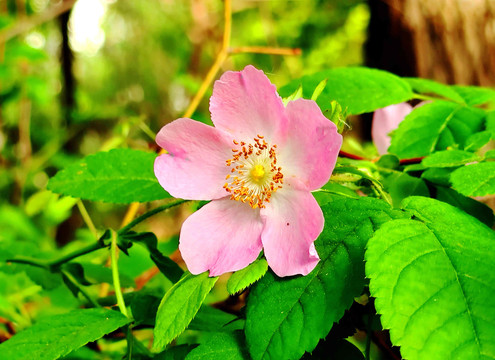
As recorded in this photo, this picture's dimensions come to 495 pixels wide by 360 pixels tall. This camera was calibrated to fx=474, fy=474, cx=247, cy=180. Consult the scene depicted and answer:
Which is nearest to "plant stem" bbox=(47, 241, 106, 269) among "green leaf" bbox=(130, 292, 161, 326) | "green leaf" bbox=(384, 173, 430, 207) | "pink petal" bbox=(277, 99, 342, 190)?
"green leaf" bbox=(130, 292, 161, 326)

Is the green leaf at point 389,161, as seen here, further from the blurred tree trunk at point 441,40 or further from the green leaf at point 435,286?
the blurred tree trunk at point 441,40

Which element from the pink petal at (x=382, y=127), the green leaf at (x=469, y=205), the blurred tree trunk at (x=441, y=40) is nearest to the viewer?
the green leaf at (x=469, y=205)

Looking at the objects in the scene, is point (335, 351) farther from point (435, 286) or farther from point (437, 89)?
point (437, 89)

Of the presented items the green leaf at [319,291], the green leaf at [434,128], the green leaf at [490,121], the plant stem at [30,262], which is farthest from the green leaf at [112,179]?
the green leaf at [490,121]

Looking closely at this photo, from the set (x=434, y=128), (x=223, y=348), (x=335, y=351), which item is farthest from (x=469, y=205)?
(x=223, y=348)

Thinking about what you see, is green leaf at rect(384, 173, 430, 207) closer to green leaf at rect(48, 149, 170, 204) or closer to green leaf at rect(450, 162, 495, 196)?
green leaf at rect(450, 162, 495, 196)
